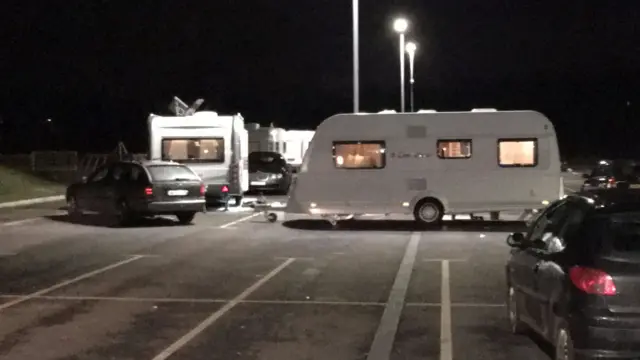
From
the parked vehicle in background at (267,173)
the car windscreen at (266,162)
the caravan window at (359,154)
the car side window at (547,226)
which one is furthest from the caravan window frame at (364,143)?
the car windscreen at (266,162)

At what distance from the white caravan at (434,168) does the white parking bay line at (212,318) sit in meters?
7.01

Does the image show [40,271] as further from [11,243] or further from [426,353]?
[426,353]

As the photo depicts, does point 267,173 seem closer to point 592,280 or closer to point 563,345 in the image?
point 563,345

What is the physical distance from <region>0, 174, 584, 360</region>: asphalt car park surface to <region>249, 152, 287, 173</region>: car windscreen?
15.6 meters

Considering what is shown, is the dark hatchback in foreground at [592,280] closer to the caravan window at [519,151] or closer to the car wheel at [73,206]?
the caravan window at [519,151]

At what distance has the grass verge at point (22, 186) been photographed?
1331 inches

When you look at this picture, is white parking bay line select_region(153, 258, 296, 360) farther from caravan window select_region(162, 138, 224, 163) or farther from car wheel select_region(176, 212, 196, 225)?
caravan window select_region(162, 138, 224, 163)

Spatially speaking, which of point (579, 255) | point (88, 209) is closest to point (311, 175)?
point (88, 209)

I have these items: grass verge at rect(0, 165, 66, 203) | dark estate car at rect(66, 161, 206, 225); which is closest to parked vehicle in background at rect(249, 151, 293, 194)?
grass verge at rect(0, 165, 66, 203)

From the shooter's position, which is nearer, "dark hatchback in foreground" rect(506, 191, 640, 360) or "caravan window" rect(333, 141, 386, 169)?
"dark hatchback in foreground" rect(506, 191, 640, 360)

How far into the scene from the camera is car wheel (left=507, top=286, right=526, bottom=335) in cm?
912

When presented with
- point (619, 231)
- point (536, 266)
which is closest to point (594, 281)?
point (619, 231)

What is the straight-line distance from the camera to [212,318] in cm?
1045

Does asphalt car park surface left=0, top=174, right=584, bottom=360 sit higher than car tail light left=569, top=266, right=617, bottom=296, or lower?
lower
